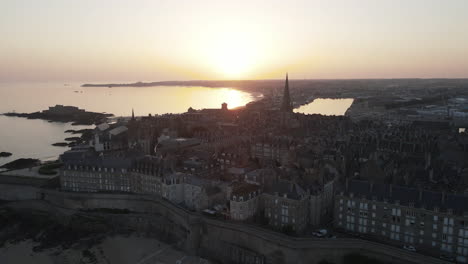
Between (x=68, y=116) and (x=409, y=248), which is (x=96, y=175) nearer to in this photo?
(x=409, y=248)

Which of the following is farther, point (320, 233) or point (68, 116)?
point (68, 116)

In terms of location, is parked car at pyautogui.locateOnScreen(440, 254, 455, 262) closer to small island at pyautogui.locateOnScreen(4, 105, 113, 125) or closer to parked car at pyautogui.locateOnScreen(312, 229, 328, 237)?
parked car at pyautogui.locateOnScreen(312, 229, 328, 237)

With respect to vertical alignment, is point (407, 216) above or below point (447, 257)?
above

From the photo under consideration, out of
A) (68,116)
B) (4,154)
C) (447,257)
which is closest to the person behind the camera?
(447,257)

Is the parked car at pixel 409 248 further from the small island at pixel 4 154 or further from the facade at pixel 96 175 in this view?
the small island at pixel 4 154

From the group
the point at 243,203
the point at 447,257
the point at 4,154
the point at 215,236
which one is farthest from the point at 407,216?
the point at 4,154

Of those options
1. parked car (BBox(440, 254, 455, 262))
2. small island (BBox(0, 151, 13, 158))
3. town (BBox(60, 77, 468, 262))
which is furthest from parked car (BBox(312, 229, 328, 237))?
small island (BBox(0, 151, 13, 158))

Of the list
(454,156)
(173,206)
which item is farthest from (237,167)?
(454,156)

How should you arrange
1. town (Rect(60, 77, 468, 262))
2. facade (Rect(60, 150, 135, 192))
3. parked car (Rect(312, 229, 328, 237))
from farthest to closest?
facade (Rect(60, 150, 135, 192)) < parked car (Rect(312, 229, 328, 237)) < town (Rect(60, 77, 468, 262))
